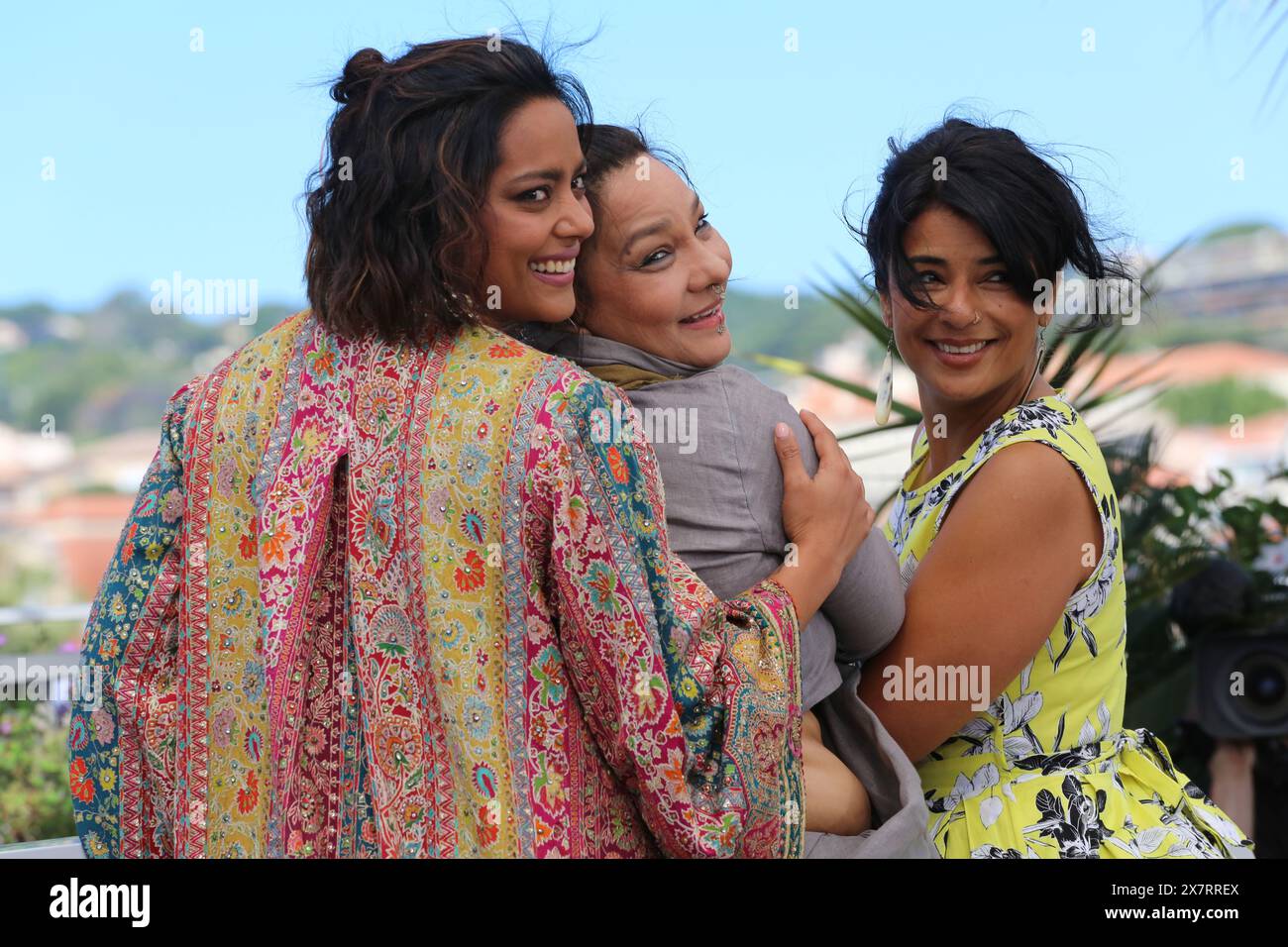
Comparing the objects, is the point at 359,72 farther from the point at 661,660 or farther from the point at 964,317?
the point at 964,317

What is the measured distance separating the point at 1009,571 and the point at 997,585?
3 cm

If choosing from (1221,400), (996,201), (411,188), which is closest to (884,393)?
(996,201)

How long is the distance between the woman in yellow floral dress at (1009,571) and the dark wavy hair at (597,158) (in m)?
0.51

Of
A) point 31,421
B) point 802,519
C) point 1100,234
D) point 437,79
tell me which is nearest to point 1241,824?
point 1100,234

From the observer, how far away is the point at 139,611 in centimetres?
190

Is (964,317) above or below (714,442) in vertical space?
above

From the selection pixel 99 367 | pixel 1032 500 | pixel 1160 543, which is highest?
pixel 99 367

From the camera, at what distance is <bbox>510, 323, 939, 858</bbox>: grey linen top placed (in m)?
1.91

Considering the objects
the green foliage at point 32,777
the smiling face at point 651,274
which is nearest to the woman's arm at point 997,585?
the smiling face at point 651,274

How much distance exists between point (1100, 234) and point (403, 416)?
1374 millimetres

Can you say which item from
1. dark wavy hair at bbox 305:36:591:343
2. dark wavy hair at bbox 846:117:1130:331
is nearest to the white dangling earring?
dark wavy hair at bbox 846:117:1130:331

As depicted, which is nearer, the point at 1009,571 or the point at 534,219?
the point at 534,219
